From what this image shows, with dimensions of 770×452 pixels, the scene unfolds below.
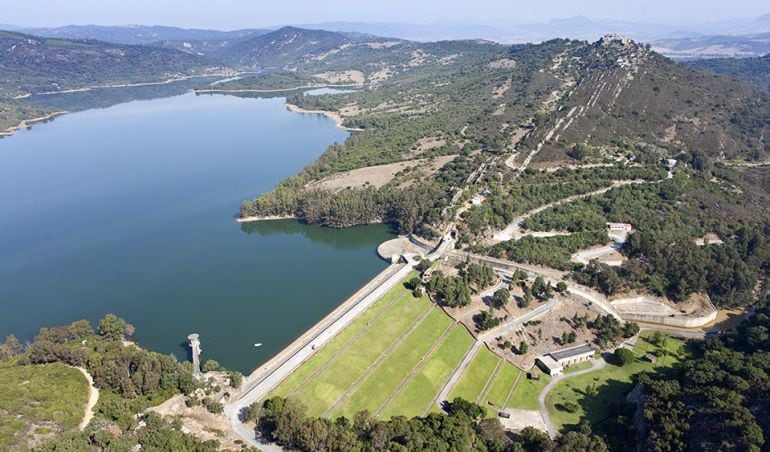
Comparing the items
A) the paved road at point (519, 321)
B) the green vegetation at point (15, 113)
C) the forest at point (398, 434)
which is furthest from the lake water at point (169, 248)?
the green vegetation at point (15, 113)

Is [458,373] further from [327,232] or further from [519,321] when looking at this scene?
[327,232]

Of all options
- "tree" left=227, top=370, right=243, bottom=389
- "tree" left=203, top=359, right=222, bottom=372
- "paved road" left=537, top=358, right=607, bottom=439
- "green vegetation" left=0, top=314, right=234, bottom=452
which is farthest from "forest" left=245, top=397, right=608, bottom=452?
"tree" left=203, top=359, right=222, bottom=372

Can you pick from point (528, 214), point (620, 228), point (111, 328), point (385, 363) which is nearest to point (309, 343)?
point (385, 363)

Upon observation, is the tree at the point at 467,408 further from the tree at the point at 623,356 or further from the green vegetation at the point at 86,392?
the green vegetation at the point at 86,392

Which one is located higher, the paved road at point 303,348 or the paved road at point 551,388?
the paved road at point 303,348

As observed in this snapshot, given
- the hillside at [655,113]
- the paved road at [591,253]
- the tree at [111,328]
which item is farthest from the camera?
the hillside at [655,113]

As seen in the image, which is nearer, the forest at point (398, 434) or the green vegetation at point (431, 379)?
the forest at point (398, 434)

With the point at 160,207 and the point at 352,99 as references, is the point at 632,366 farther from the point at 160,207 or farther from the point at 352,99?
the point at 352,99
